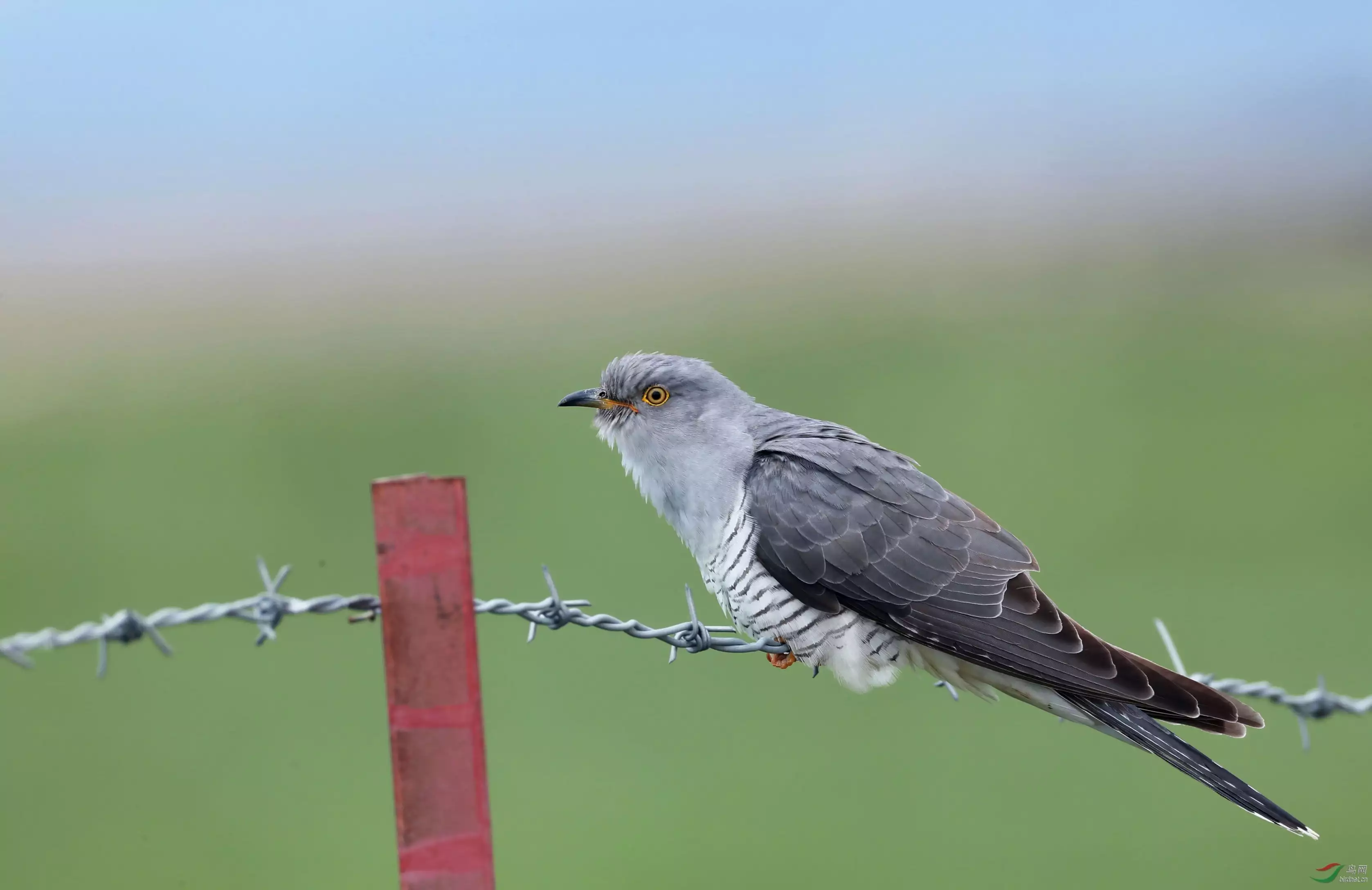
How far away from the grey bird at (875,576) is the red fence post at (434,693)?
147cm

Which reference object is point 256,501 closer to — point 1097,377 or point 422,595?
point 422,595

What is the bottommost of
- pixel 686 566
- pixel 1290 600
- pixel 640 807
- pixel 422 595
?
pixel 640 807

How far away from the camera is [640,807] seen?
660 centimetres

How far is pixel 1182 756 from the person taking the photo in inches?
107

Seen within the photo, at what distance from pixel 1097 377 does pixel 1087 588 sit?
6.28 meters

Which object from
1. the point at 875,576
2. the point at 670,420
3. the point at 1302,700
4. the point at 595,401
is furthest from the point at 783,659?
the point at 1302,700

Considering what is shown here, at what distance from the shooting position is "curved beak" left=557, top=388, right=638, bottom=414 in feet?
11.7

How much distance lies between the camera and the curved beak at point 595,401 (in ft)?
11.7

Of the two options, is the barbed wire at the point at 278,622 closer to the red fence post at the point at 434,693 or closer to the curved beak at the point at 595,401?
the red fence post at the point at 434,693

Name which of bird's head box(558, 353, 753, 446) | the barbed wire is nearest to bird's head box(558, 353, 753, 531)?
bird's head box(558, 353, 753, 446)

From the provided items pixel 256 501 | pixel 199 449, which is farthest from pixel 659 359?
pixel 199 449

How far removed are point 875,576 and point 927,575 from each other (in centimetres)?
15

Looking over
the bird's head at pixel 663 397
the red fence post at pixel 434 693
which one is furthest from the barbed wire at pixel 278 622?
the bird's head at pixel 663 397

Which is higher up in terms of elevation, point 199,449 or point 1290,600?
point 199,449
